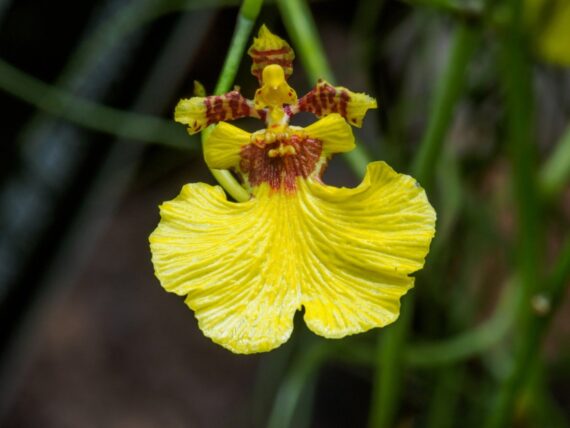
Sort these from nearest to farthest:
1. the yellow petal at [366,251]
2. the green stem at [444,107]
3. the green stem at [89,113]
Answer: the yellow petal at [366,251] → the green stem at [444,107] → the green stem at [89,113]

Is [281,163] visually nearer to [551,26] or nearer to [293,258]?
[293,258]

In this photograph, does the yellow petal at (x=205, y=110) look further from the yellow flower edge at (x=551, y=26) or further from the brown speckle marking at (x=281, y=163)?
the yellow flower edge at (x=551, y=26)

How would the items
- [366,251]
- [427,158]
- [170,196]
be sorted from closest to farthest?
[366,251]
[427,158]
[170,196]

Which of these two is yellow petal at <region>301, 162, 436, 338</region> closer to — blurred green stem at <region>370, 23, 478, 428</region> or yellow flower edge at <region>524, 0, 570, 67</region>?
blurred green stem at <region>370, 23, 478, 428</region>

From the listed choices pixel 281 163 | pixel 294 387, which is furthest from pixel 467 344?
pixel 281 163

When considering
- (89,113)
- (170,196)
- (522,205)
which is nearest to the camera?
(522,205)

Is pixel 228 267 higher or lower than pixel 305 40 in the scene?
lower

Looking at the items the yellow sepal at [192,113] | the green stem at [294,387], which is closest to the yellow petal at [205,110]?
the yellow sepal at [192,113]
